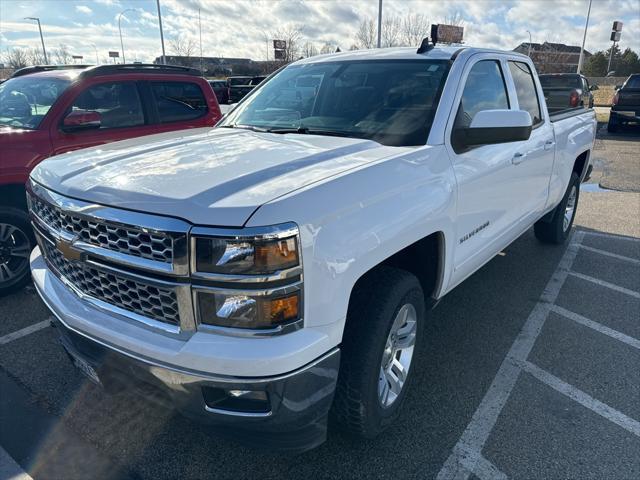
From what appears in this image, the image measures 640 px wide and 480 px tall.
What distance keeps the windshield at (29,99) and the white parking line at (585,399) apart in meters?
4.71

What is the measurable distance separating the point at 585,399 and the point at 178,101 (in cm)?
511

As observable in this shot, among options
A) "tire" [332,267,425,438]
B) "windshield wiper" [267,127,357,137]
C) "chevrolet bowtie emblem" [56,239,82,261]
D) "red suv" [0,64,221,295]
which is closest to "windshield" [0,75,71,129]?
"red suv" [0,64,221,295]

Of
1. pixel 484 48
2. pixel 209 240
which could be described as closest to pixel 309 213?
pixel 209 240

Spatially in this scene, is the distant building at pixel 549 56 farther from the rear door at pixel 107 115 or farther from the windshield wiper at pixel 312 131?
the windshield wiper at pixel 312 131

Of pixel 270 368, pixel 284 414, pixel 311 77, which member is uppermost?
pixel 311 77

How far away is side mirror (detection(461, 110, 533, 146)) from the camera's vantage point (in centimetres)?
273

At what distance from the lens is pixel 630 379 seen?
10.3ft

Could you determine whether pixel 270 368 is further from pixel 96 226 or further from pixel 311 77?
pixel 311 77

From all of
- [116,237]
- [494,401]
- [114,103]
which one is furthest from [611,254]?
[114,103]

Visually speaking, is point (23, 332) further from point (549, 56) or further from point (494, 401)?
point (549, 56)

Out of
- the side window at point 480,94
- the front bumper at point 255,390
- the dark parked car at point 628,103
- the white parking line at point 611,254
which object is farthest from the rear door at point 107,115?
the dark parked car at point 628,103

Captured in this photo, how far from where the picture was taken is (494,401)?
290cm

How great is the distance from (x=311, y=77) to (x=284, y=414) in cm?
261

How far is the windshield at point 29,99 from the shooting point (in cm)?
473
